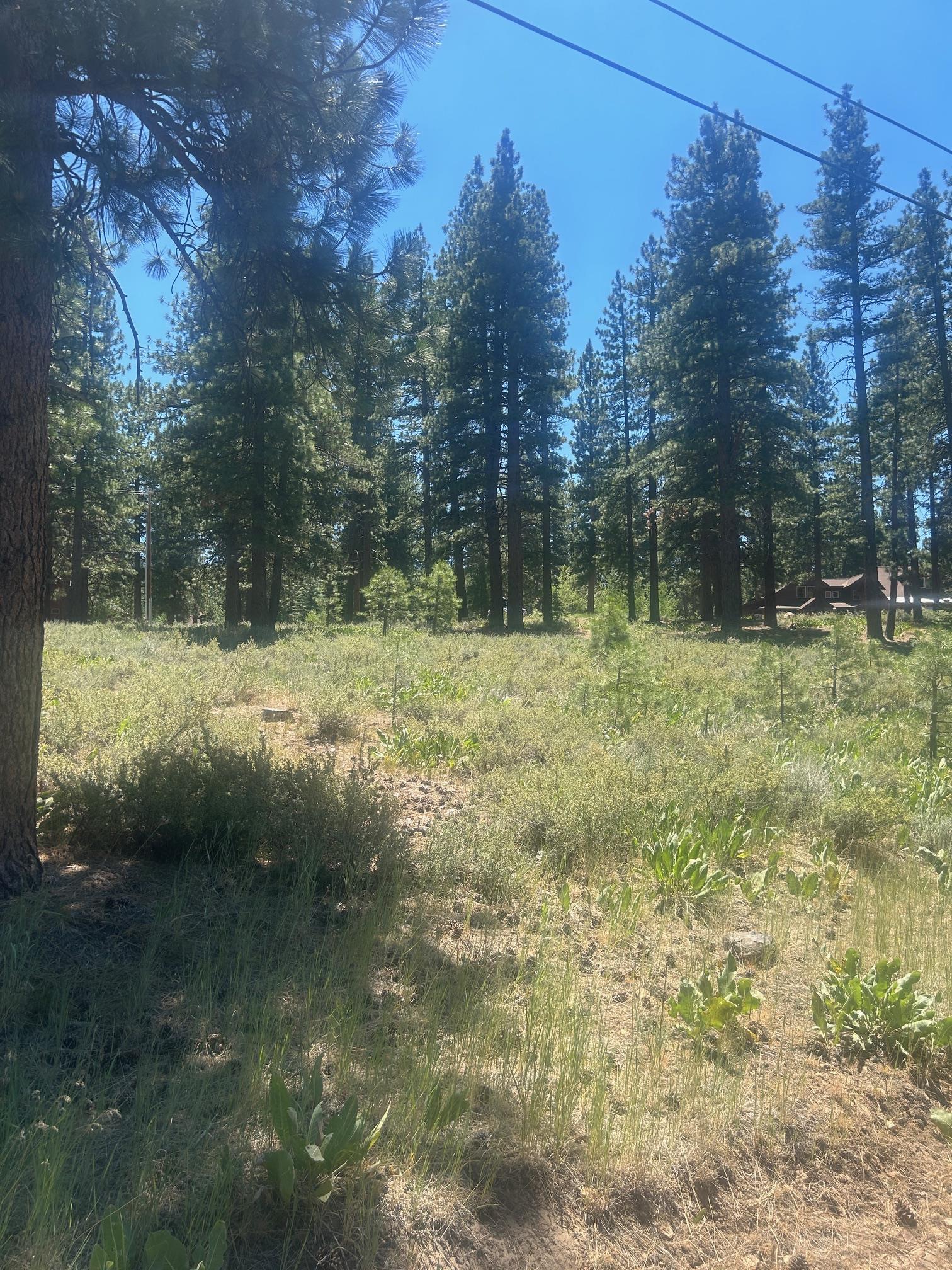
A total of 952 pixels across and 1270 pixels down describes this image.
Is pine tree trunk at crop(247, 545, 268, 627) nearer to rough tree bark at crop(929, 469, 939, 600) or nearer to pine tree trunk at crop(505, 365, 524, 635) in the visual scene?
pine tree trunk at crop(505, 365, 524, 635)

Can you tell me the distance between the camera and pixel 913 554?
35.7 metres

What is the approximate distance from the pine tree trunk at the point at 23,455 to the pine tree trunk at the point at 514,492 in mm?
22714

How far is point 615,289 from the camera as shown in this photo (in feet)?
112

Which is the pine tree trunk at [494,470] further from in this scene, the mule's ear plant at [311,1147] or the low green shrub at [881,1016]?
the mule's ear plant at [311,1147]

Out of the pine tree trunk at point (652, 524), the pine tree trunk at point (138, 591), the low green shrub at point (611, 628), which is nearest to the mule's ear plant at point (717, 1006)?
the low green shrub at point (611, 628)

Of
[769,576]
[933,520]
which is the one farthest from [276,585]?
[933,520]

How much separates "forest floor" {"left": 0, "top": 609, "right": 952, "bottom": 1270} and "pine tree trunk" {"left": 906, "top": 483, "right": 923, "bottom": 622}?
2982 cm

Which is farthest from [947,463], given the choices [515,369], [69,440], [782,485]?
[69,440]

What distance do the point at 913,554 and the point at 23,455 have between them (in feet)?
128

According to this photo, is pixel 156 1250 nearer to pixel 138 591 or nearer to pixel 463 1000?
pixel 463 1000

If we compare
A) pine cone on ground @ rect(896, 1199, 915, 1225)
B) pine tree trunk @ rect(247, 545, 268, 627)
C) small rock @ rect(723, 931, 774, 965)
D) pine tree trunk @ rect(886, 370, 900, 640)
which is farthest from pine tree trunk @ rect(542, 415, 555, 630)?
pine cone on ground @ rect(896, 1199, 915, 1225)

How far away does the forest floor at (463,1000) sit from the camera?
7.18ft

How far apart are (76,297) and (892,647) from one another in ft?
69.9

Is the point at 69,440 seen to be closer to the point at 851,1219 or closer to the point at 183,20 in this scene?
the point at 183,20
